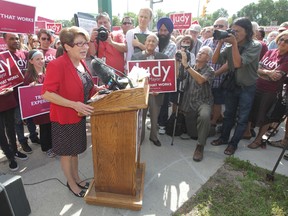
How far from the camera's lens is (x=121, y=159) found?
2273 millimetres

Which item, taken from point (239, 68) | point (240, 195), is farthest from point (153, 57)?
point (240, 195)

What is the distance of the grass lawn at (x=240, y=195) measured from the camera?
8.21 feet

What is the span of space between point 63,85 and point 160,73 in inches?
72.8

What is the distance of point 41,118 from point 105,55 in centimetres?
144

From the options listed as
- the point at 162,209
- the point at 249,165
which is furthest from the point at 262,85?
the point at 162,209

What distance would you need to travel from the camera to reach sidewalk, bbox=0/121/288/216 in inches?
97.0

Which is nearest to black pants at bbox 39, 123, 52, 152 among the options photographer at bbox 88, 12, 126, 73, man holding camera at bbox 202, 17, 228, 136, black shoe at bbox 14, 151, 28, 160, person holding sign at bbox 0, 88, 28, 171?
black shoe at bbox 14, 151, 28, 160

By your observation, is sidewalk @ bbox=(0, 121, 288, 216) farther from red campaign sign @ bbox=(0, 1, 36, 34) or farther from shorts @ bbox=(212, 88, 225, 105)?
red campaign sign @ bbox=(0, 1, 36, 34)

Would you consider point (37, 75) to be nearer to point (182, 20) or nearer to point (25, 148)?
point (25, 148)

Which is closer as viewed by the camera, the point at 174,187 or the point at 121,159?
the point at 121,159

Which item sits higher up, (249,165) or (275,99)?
(275,99)

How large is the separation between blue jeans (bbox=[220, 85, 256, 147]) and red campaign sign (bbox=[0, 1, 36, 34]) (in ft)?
10.7

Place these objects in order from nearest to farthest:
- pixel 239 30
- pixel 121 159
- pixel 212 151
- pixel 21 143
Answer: pixel 121 159 < pixel 239 30 < pixel 21 143 < pixel 212 151

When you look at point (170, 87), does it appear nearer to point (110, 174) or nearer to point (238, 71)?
point (238, 71)
